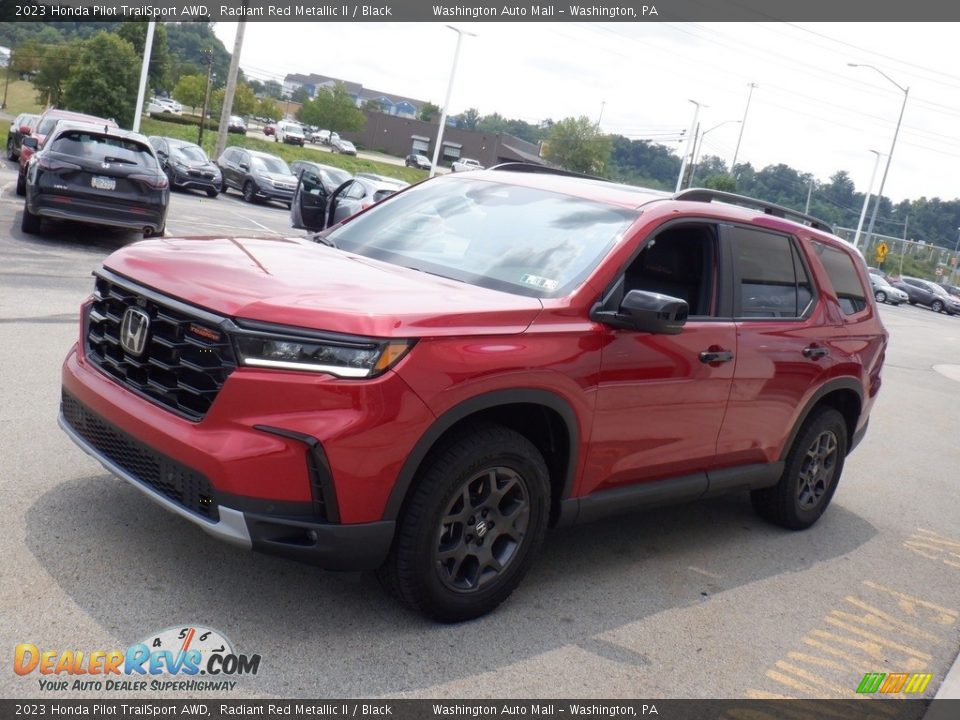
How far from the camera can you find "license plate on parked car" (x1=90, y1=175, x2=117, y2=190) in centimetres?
1335

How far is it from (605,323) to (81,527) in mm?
2494

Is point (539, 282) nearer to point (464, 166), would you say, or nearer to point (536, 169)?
point (536, 169)

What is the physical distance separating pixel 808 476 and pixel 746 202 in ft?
5.92

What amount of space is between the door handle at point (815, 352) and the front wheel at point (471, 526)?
2322 mm

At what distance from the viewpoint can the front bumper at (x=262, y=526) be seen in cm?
359

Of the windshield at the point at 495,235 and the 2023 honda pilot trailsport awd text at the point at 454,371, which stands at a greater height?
the windshield at the point at 495,235

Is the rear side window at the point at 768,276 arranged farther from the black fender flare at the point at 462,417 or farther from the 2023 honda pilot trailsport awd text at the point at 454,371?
the black fender flare at the point at 462,417

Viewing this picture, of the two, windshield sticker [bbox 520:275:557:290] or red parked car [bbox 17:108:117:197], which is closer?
windshield sticker [bbox 520:275:557:290]

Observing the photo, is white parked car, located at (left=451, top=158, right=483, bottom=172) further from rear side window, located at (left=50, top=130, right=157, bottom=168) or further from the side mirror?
rear side window, located at (left=50, top=130, right=157, bottom=168)

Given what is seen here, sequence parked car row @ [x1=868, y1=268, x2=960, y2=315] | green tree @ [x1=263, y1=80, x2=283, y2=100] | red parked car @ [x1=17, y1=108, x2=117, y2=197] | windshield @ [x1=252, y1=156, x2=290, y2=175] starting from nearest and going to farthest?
red parked car @ [x1=17, y1=108, x2=117, y2=197]
windshield @ [x1=252, y1=156, x2=290, y2=175]
parked car row @ [x1=868, y1=268, x2=960, y2=315]
green tree @ [x1=263, y1=80, x2=283, y2=100]

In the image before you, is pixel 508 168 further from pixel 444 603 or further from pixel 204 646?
pixel 204 646

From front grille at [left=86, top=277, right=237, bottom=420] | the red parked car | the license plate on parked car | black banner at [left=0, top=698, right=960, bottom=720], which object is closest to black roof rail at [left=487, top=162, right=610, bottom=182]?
front grille at [left=86, top=277, right=237, bottom=420]

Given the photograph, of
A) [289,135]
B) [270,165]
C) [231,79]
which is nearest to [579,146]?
[289,135]

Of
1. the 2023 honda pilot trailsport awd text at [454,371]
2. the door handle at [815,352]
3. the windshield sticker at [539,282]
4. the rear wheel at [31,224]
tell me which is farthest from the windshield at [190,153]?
the windshield sticker at [539,282]
